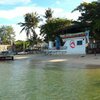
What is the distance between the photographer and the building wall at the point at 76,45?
59375 mm

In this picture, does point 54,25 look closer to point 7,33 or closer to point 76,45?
point 76,45

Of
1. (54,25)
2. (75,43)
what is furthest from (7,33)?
(75,43)

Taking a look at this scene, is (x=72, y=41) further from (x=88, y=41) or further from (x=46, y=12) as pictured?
(x=46, y=12)

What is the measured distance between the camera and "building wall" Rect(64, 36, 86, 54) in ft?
195

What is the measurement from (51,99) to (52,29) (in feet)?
199

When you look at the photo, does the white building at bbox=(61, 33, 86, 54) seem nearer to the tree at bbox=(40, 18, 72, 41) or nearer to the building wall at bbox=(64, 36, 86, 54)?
the building wall at bbox=(64, 36, 86, 54)

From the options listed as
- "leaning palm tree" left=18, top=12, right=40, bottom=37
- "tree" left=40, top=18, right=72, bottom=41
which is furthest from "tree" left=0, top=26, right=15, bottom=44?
"tree" left=40, top=18, right=72, bottom=41

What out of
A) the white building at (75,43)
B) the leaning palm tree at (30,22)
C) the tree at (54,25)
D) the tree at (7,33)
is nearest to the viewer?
the white building at (75,43)

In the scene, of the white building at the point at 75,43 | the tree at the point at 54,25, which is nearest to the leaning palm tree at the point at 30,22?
the tree at the point at 54,25

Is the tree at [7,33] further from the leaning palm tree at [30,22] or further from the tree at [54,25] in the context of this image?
the tree at [54,25]

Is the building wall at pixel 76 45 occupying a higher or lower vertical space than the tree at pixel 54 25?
lower

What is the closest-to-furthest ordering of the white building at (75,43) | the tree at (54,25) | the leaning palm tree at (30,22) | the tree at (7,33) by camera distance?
the white building at (75,43) → the tree at (54,25) → the leaning palm tree at (30,22) → the tree at (7,33)

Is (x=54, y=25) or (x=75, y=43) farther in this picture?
(x=54, y=25)

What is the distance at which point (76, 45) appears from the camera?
61094 mm
